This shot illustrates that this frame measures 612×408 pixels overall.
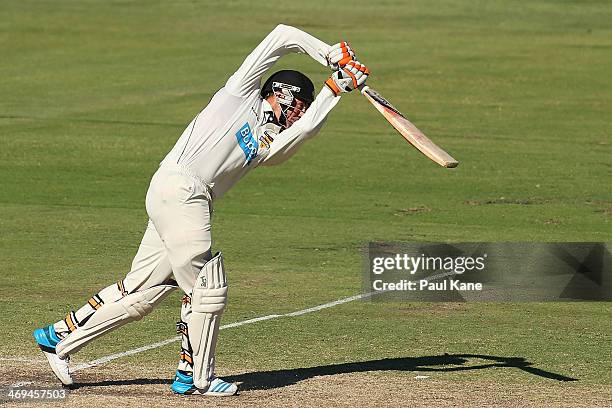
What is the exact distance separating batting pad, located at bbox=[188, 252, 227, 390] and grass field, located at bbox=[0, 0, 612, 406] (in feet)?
0.86

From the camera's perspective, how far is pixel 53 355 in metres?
A: 8.91

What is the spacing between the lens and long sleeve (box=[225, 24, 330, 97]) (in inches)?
341

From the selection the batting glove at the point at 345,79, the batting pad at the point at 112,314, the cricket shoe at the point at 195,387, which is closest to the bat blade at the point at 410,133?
the batting glove at the point at 345,79

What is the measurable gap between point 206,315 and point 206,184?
81 centimetres

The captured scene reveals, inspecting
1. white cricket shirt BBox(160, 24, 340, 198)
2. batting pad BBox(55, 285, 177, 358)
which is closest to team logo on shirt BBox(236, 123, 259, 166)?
white cricket shirt BBox(160, 24, 340, 198)

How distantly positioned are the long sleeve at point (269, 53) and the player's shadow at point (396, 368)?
190 cm

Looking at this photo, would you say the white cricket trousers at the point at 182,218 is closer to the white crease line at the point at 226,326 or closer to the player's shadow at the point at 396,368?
the player's shadow at the point at 396,368

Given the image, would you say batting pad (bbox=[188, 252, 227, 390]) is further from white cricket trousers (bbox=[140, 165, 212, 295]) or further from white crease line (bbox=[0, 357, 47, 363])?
white crease line (bbox=[0, 357, 47, 363])

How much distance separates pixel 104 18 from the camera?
129 ft

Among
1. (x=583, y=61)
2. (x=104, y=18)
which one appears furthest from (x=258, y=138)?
(x=104, y=18)

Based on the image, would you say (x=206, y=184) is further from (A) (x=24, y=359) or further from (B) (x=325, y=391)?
(A) (x=24, y=359)

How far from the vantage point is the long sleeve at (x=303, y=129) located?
862 centimetres

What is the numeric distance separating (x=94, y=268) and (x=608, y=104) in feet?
51.6

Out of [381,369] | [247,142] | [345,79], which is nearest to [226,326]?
[381,369]
